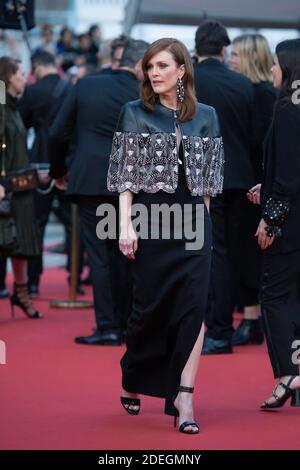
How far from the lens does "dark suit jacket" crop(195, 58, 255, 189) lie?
26.2 ft

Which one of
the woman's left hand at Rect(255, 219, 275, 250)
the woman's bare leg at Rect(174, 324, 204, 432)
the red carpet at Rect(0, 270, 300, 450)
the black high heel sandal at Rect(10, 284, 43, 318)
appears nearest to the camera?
the red carpet at Rect(0, 270, 300, 450)

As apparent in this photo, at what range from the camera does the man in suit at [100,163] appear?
8.30 m

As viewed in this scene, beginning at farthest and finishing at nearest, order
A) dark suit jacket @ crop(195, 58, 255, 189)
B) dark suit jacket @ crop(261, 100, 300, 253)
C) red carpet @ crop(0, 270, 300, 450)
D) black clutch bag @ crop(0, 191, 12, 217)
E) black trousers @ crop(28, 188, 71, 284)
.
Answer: black trousers @ crop(28, 188, 71, 284)
black clutch bag @ crop(0, 191, 12, 217)
dark suit jacket @ crop(195, 58, 255, 189)
dark suit jacket @ crop(261, 100, 300, 253)
red carpet @ crop(0, 270, 300, 450)

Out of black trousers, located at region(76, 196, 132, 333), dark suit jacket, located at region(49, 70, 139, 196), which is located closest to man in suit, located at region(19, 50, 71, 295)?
black trousers, located at region(76, 196, 132, 333)

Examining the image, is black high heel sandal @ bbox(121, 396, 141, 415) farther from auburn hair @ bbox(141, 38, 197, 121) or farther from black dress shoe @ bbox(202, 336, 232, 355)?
black dress shoe @ bbox(202, 336, 232, 355)

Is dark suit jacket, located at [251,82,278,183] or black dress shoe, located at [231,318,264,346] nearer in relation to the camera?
dark suit jacket, located at [251,82,278,183]

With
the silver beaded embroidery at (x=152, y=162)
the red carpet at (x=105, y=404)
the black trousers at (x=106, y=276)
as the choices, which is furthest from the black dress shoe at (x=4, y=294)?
the silver beaded embroidery at (x=152, y=162)

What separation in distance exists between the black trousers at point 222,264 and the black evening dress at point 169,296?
7.06 ft

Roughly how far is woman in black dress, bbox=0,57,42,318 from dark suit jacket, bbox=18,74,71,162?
3.43 ft

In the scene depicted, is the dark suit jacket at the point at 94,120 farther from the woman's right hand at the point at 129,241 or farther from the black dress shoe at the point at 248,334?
the woman's right hand at the point at 129,241

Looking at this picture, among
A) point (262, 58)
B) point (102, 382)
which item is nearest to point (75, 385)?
point (102, 382)

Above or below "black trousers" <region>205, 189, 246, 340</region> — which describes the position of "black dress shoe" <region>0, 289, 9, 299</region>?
below

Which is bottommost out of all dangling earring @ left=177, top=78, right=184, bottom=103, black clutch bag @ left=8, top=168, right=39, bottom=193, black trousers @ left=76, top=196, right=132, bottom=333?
black trousers @ left=76, top=196, right=132, bottom=333

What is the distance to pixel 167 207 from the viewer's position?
19.0 feet
